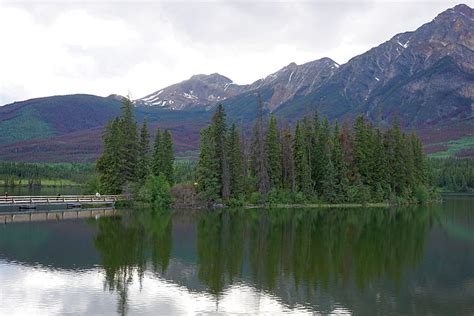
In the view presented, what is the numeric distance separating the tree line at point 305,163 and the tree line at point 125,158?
9985 mm

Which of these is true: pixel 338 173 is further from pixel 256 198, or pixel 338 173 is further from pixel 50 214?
pixel 50 214

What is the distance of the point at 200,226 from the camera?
200 ft

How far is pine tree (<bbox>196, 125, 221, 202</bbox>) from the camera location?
88375 millimetres

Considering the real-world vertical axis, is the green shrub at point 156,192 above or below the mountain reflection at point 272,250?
above

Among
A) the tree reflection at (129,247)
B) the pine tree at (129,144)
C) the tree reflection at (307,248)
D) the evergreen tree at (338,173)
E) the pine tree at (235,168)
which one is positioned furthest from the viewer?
the evergreen tree at (338,173)

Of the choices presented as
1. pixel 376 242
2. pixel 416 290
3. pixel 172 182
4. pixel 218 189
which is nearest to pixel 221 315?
pixel 416 290

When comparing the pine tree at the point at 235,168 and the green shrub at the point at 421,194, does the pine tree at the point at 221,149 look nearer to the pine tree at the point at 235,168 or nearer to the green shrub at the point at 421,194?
the pine tree at the point at 235,168

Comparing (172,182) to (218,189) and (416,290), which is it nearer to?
(218,189)

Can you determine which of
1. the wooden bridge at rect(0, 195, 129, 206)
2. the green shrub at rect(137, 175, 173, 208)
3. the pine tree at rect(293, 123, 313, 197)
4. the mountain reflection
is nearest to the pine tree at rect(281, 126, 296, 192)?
the pine tree at rect(293, 123, 313, 197)

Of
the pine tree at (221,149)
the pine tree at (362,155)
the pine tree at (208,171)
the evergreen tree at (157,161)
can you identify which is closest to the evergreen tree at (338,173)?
the pine tree at (362,155)

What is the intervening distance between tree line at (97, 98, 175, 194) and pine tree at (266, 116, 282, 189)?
18711 mm

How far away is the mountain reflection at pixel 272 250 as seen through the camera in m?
32.1

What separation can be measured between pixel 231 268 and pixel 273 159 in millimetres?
61255

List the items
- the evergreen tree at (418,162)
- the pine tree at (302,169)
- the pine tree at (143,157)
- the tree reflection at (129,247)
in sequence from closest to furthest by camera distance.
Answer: the tree reflection at (129,247) < the pine tree at (143,157) < the pine tree at (302,169) < the evergreen tree at (418,162)
